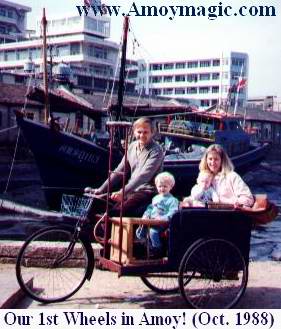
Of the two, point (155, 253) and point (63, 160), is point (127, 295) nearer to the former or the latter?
point (155, 253)

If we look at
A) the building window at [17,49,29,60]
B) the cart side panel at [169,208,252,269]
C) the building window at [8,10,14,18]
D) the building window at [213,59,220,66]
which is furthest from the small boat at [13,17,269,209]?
the building window at [8,10,14,18]

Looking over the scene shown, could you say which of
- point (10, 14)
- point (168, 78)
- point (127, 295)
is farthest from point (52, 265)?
point (168, 78)

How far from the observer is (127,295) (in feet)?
14.9

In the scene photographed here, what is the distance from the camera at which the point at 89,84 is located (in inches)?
1818

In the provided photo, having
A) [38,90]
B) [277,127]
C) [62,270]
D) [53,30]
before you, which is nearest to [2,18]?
[53,30]

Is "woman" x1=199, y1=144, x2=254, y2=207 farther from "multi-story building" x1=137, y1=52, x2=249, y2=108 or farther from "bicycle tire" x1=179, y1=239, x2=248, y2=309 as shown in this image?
"multi-story building" x1=137, y1=52, x2=249, y2=108

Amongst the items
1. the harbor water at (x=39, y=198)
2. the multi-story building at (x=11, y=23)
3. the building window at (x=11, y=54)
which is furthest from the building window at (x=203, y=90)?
the harbor water at (x=39, y=198)

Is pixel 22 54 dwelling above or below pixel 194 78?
above

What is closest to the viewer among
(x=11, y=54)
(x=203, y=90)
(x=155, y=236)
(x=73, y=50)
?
(x=155, y=236)

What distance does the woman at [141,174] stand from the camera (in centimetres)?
437

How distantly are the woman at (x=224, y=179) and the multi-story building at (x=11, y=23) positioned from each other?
63.1 meters

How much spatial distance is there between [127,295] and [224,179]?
138cm

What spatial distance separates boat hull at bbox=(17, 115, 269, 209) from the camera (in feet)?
56.2

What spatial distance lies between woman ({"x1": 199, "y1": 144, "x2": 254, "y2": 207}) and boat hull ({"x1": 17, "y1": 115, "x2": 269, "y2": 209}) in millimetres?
12337
